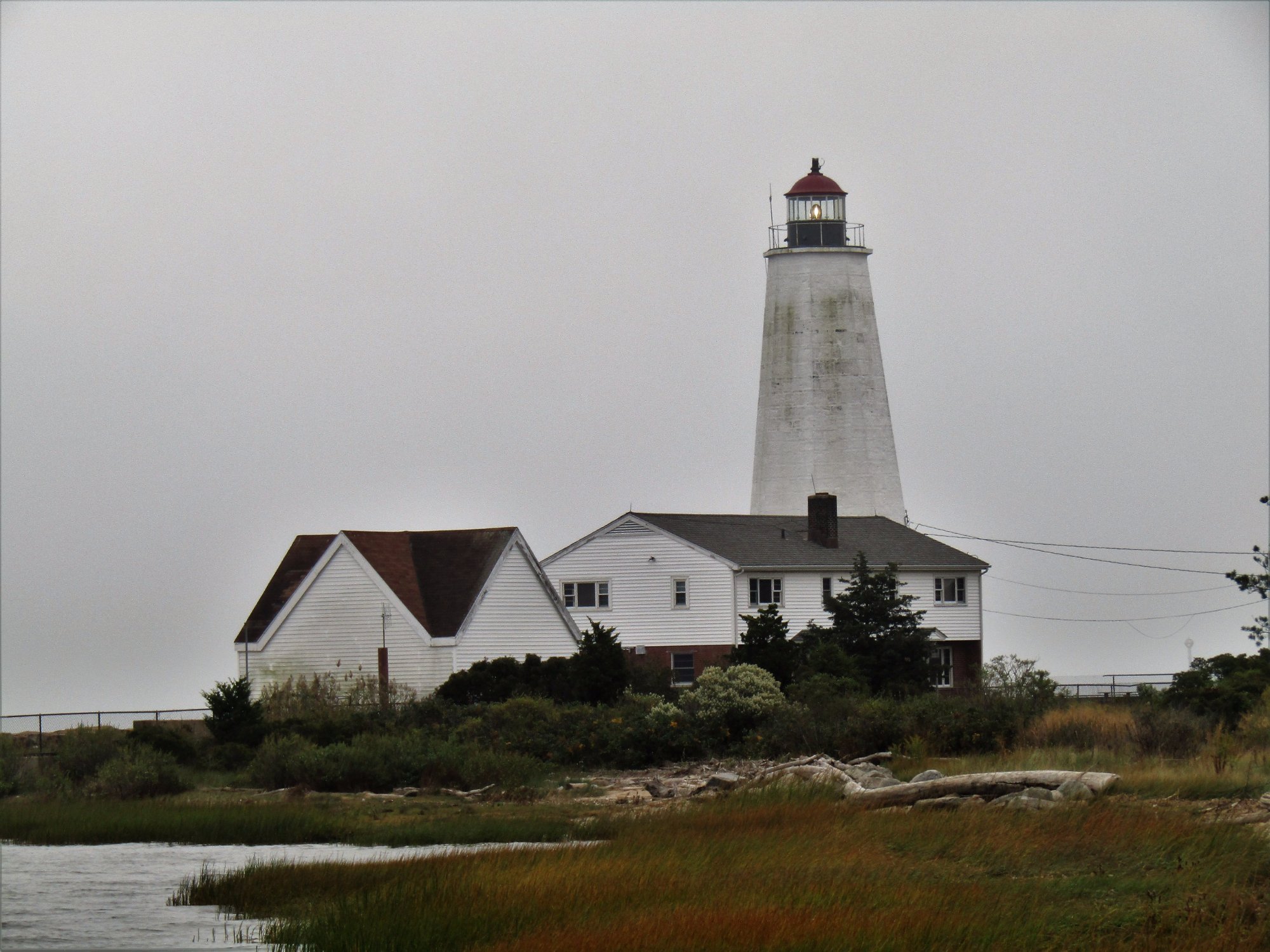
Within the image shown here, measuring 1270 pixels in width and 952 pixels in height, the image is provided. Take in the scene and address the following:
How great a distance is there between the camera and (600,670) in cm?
4125

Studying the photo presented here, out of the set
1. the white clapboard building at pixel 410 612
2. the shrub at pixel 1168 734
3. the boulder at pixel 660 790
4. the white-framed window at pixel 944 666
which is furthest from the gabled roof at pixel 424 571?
the shrub at pixel 1168 734

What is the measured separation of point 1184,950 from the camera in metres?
15.4

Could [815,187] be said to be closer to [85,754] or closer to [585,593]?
[585,593]

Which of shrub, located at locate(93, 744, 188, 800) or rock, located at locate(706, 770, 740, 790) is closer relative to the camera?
rock, located at locate(706, 770, 740, 790)

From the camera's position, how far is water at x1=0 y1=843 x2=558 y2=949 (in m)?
18.1

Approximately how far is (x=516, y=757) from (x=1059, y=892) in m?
16.1

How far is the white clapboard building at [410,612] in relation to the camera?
44719mm

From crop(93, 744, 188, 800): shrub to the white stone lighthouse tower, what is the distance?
3321 cm

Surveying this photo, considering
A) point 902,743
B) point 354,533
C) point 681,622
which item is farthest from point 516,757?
point 681,622

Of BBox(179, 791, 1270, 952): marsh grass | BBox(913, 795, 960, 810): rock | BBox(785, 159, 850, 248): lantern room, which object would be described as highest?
BBox(785, 159, 850, 248): lantern room

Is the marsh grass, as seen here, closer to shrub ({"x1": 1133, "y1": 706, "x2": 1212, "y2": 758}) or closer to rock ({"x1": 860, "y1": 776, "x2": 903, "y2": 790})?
rock ({"x1": 860, "y1": 776, "x2": 903, "y2": 790})

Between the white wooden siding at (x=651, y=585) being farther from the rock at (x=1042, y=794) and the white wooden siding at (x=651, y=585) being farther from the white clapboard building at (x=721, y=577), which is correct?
the rock at (x=1042, y=794)

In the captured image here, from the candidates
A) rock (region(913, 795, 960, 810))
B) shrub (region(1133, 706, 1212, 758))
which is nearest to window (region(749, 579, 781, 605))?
shrub (region(1133, 706, 1212, 758))

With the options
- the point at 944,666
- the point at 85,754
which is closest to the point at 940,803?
the point at 85,754
